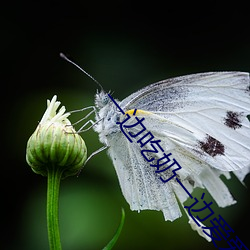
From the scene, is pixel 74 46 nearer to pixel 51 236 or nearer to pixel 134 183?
pixel 134 183

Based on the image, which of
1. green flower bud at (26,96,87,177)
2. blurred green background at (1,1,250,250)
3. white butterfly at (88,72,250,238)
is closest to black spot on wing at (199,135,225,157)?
white butterfly at (88,72,250,238)

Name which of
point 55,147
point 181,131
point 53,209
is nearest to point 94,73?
point 181,131

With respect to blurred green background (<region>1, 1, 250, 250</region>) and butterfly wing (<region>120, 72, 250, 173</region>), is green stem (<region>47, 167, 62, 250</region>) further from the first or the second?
blurred green background (<region>1, 1, 250, 250</region>)

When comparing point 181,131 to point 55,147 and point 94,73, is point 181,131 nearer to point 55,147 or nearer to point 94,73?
point 55,147

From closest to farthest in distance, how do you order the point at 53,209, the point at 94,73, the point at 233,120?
the point at 53,209 → the point at 233,120 → the point at 94,73

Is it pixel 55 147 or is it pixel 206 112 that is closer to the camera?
pixel 55 147

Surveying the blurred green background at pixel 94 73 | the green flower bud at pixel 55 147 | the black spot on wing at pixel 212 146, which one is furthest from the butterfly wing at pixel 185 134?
the blurred green background at pixel 94 73

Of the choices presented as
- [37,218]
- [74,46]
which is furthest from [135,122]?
[74,46]
